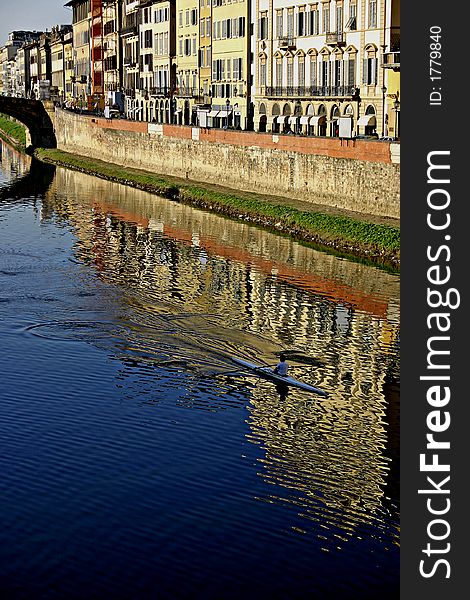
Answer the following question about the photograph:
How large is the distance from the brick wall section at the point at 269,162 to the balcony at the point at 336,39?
7.55 metres

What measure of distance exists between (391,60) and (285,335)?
2849 centimetres

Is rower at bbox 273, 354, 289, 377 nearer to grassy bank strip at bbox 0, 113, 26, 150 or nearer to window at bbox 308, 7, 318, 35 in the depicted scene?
window at bbox 308, 7, 318, 35

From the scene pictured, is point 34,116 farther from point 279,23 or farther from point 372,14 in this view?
point 372,14

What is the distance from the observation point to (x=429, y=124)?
17453mm

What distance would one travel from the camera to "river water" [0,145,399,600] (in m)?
17.1

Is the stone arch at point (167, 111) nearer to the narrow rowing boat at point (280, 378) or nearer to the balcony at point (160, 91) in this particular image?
the balcony at point (160, 91)

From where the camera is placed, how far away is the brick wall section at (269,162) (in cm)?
4453

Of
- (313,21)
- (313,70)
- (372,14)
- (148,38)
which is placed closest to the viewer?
(372,14)

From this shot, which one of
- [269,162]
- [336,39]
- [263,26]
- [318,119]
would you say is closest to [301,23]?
[336,39]

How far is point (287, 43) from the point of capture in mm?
66938

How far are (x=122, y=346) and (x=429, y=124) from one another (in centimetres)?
1283

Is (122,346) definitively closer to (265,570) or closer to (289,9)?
(265,570)

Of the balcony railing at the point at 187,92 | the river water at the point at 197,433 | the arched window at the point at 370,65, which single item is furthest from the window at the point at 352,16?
the balcony railing at the point at 187,92

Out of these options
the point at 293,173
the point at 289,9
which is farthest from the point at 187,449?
the point at 289,9
